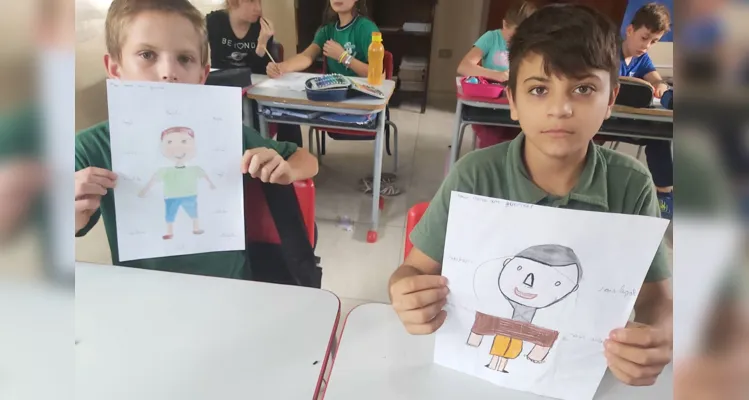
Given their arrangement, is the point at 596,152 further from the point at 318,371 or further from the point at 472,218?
the point at 318,371

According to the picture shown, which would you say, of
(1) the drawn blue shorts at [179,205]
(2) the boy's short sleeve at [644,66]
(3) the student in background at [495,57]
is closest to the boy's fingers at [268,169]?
(1) the drawn blue shorts at [179,205]

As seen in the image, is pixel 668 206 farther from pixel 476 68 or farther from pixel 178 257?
pixel 178 257

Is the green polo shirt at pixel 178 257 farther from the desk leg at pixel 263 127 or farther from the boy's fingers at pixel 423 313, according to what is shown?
the boy's fingers at pixel 423 313

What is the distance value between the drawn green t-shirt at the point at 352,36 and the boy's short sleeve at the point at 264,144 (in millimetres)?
212

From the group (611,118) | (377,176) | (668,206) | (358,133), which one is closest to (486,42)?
(611,118)

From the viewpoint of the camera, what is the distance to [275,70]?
911 mm

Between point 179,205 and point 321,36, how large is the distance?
411mm

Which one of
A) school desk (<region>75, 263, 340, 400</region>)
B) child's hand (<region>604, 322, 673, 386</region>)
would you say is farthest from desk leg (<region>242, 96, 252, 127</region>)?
child's hand (<region>604, 322, 673, 386</region>)

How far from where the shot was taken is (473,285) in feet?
1.80

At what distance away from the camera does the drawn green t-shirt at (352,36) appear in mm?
907

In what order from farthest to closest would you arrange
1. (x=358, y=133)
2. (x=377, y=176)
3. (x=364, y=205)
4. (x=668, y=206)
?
(x=364, y=205)
(x=377, y=176)
(x=358, y=133)
(x=668, y=206)

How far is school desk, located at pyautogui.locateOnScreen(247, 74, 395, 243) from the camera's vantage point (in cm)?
87

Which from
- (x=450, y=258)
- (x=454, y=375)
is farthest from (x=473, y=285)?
(x=454, y=375)

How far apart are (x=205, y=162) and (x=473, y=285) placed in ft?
1.41
